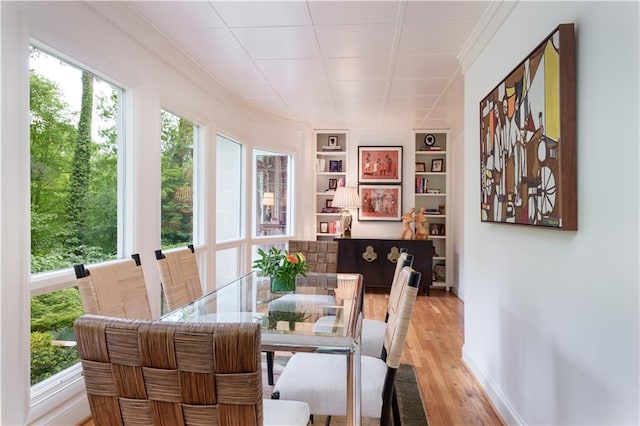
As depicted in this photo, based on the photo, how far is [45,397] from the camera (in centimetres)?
192

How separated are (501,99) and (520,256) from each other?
0.89 m

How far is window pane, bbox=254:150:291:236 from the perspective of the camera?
16.6 feet

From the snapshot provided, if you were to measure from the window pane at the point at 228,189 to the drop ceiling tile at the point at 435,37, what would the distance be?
2311 mm

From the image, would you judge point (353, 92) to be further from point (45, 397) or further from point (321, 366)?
point (45, 397)

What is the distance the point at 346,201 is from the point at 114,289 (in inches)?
161

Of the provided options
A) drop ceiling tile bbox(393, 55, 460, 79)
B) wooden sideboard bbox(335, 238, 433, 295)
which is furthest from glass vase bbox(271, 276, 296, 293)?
wooden sideboard bbox(335, 238, 433, 295)

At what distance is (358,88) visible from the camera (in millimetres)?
3820

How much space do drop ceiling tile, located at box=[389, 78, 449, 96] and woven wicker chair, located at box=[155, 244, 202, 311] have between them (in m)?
2.53

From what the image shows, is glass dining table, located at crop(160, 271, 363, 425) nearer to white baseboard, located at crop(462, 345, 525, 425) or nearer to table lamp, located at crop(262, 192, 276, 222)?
white baseboard, located at crop(462, 345, 525, 425)

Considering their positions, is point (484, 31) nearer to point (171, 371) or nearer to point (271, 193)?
point (171, 371)

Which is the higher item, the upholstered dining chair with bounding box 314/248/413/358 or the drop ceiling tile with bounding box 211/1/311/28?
the drop ceiling tile with bounding box 211/1/311/28

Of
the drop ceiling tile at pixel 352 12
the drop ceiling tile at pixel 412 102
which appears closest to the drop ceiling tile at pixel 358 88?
the drop ceiling tile at pixel 412 102

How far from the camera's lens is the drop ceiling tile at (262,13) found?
224cm

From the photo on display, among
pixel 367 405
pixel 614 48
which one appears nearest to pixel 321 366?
pixel 367 405
